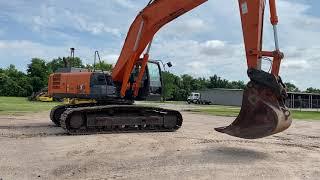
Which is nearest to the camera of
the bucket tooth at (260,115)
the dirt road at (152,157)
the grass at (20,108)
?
the dirt road at (152,157)

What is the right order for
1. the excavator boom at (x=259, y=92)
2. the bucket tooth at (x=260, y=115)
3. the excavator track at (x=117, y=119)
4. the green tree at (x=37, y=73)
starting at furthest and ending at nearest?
the green tree at (x=37, y=73), the excavator track at (x=117, y=119), the excavator boom at (x=259, y=92), the bucket tooth at (x=260, y=115)

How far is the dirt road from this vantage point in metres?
9.11

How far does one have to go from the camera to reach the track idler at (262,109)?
1105 centimetres

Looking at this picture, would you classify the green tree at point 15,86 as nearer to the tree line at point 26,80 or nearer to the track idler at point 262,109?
the tree line at point 26,80

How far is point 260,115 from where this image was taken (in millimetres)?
11305

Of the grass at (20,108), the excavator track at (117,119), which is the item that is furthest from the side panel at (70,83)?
the grass at (20,108)

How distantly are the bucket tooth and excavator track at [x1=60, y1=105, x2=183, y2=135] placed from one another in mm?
5916

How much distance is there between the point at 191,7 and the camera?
1578 cm

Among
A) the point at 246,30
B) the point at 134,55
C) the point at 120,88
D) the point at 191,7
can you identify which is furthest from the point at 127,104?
the point at 246,30

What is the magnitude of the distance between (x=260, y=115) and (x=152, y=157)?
2.57 metres

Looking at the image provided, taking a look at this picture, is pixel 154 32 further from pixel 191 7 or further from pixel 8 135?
pixel 8 135

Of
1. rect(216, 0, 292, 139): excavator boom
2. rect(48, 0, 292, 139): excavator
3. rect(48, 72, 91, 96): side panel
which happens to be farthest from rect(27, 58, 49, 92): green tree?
rect(216, 0, 292, 139): excavator boom

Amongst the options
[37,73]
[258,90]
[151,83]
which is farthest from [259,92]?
[37,73]

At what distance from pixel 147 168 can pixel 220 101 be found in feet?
261
